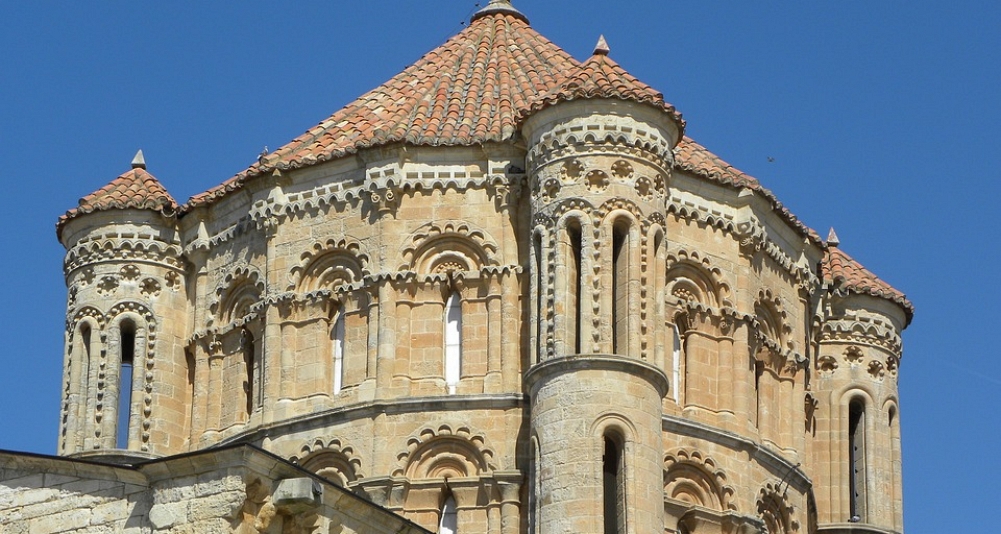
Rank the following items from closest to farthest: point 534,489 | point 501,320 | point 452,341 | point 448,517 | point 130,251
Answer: point 534,489 → point 448,517 → point 501,320 → point 452,341 → point 130,251

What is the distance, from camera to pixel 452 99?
50094 mm

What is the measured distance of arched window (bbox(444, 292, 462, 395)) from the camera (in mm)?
47250

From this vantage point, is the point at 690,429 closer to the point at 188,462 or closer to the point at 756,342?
the point at 756,342

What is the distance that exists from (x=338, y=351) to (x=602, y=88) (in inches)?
245

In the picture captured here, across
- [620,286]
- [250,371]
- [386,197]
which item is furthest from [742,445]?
[250,371]

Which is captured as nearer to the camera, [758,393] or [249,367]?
[758,393]

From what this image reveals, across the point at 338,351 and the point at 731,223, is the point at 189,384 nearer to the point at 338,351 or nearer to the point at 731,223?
the point at 338,351

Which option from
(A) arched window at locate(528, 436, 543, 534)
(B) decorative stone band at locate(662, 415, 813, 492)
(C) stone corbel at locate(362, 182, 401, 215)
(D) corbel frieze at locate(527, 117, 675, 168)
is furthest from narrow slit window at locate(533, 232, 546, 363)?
(C) stone corbel at locate(362, 182, 401, 215)

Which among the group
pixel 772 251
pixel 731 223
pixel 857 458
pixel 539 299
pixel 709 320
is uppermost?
pixel 731 223

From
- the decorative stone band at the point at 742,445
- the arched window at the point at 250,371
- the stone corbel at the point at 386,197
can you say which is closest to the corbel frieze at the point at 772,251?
the decorative stone band at the point at 742,445

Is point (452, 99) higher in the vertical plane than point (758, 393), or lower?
higher

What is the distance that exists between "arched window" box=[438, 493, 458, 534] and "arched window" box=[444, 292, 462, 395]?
5.79 feet

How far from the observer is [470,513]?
151ft

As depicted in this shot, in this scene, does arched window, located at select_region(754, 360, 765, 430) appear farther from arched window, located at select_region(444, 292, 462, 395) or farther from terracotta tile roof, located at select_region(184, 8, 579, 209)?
terracotta tile roof, located at select_region(184, 8, 579, 209)
